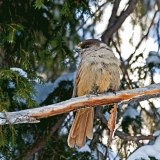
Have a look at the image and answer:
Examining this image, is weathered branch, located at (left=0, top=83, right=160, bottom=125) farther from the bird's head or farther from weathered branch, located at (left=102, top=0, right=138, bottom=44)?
weathered branch, located at (left=102, top=0, right=138, bottom=44)

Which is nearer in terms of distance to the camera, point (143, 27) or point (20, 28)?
point (20, 28)

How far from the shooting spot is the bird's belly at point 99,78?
4.66 metres

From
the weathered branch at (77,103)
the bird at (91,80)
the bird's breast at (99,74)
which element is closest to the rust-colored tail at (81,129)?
the bird at (91,80)

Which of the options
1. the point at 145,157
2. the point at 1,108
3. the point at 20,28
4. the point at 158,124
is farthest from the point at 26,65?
the point at 158,124

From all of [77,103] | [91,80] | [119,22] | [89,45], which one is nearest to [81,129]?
[91,80]

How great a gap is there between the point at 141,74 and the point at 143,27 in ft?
3.42

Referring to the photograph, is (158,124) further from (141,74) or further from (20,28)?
(20,28)

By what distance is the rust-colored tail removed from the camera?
4.72 meters

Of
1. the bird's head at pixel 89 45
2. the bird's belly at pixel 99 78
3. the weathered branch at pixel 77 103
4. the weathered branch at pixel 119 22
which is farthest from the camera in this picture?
the weathered branch at pixel 119 22

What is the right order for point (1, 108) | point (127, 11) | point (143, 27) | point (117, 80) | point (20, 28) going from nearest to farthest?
1. point (1, 108)
2. point (20, 28)
3. point (117, 80)
4. point (127, 11)
5. point (143, 27)

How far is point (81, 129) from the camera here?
482 cm

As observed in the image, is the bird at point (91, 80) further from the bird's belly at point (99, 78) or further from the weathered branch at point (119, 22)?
the weathered branch at point (119, 22)

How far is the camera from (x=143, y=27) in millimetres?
6582

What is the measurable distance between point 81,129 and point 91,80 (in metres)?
0.53
